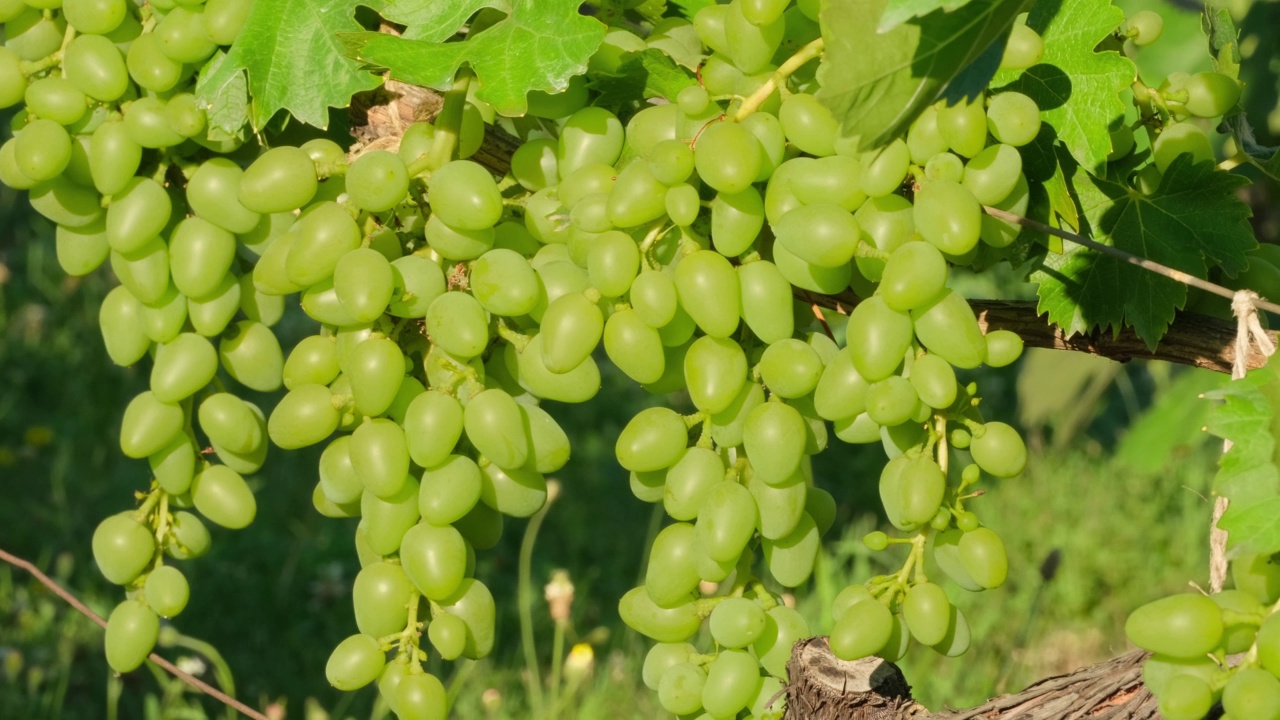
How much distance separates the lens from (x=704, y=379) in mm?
784

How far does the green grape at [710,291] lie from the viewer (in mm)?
752

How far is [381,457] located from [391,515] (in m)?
0.06

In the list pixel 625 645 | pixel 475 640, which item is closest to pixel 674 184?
pixel 475 640

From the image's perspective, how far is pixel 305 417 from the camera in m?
0.85

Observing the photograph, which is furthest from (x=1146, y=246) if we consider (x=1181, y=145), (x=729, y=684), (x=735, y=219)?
(x=729, y=684)

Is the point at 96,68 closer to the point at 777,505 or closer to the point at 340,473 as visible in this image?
the point at 340,473

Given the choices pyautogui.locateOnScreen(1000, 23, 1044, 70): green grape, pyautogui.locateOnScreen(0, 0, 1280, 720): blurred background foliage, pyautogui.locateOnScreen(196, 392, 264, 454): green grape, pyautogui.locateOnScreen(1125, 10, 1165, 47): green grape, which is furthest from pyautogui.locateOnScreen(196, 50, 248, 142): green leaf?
pyautogui.locateOnScreen(0, 0, 1280, 720): blurred background foliage

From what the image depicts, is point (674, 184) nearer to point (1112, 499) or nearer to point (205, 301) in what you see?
point (205, 301)

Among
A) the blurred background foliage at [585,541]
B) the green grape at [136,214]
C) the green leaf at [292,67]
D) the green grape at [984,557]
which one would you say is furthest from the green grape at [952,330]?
the blurred background foliage at [585,541]

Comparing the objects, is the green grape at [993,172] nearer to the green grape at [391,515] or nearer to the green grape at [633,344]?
the green grape at [633,344]

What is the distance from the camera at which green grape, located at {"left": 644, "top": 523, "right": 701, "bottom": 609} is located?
0.82 metres

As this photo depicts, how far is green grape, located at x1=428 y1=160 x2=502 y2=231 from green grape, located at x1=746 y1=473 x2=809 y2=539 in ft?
0.81

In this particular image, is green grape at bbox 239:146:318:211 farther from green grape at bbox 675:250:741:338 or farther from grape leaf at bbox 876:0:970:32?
grape leaf at bbox 876:0:970:32

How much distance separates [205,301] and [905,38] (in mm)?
577
